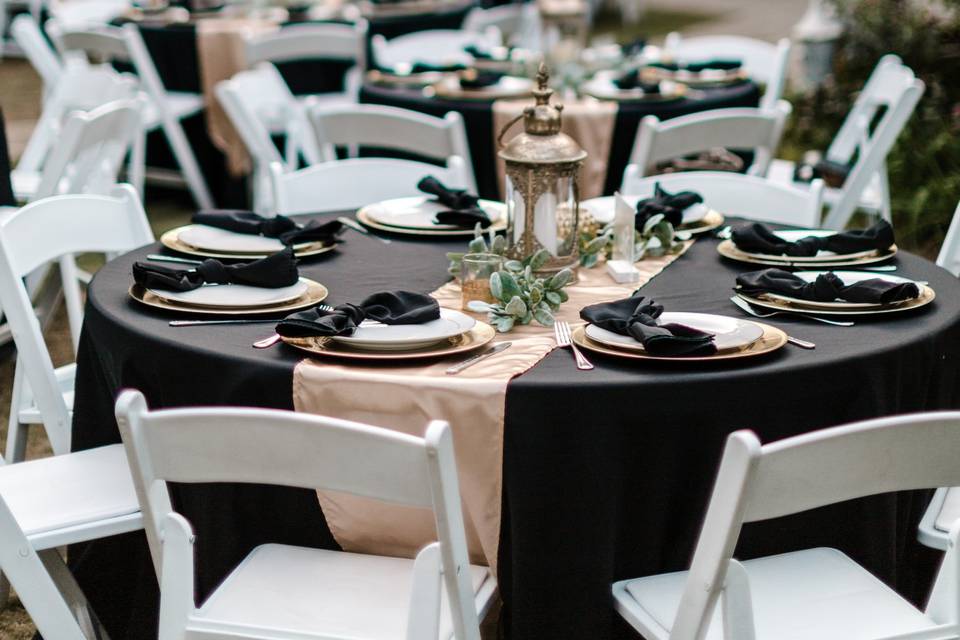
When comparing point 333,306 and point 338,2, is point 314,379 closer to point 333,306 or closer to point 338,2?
point 333,306

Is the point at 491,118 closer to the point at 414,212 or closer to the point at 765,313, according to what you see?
the point at 414,212

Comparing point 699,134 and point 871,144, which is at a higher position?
point 699,134

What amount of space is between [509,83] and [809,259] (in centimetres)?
255

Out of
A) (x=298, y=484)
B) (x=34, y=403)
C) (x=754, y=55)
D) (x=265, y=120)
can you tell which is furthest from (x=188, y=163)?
(x=298, y=484)

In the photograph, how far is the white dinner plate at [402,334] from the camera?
2.05 meters

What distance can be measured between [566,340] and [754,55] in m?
4.06

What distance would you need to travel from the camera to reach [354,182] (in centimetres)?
357

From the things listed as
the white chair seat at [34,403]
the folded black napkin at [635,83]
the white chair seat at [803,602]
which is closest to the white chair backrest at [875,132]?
the folded black napkin at [635,83]

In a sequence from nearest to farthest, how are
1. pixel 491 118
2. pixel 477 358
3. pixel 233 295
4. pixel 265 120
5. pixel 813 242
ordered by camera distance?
pixel 477 358 < pixel 233 295 < pixel 813 242 < pixel 491 118 < pixel 265 120

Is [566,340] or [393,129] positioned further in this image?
[393,129]

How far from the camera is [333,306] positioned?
2.38 meters

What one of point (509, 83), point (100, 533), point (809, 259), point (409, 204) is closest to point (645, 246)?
point (809, 259)

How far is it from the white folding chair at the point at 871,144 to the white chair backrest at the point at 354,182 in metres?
1.64

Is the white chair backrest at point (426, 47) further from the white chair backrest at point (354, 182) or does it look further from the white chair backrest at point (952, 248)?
the white chair backrest at point (952, 248)
